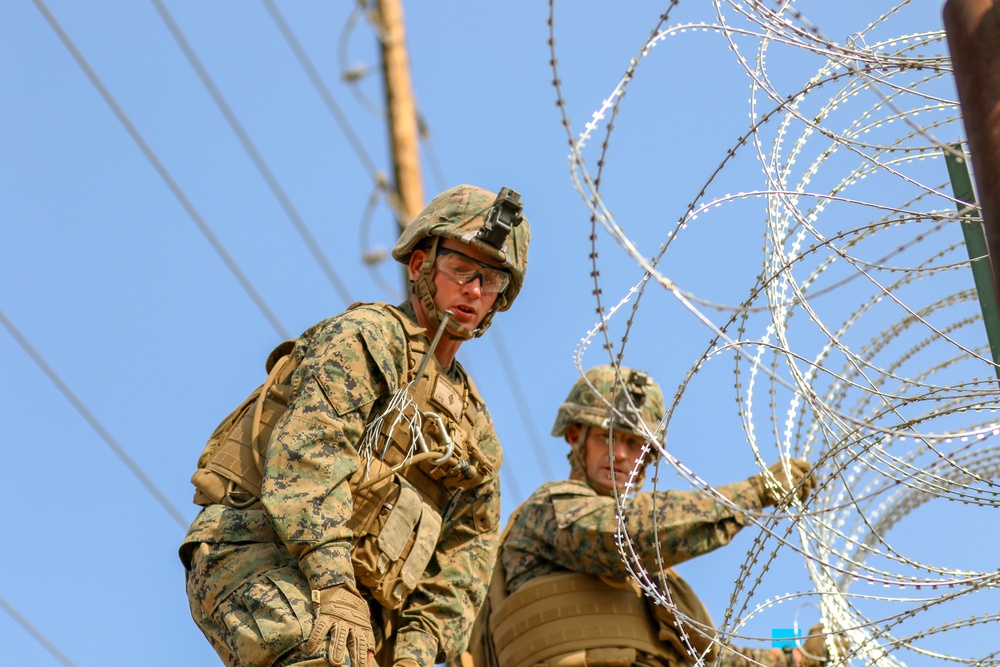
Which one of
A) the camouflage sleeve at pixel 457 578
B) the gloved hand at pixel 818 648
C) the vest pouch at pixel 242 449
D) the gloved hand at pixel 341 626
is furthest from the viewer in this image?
the gloved hand at pixel 818 648

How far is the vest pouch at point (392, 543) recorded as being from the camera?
6383 mm

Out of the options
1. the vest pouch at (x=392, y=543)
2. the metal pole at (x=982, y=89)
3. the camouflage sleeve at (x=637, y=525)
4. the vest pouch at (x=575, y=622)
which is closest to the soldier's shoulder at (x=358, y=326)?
the vest pouch at (x=392, y=543)

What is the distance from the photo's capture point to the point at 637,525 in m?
7.77

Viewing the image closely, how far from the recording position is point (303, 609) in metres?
5.93

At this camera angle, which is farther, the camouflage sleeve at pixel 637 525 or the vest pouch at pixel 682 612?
the vest pouch at pixel 682 612

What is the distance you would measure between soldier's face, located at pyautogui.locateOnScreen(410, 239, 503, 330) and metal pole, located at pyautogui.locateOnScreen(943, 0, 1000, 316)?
9.10 ft

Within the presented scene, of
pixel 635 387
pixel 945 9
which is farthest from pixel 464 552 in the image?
pixel 945 9

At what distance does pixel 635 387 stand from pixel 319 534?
303cm

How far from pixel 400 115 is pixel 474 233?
7617mm

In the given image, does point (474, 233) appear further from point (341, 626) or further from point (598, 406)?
point (598, 406)

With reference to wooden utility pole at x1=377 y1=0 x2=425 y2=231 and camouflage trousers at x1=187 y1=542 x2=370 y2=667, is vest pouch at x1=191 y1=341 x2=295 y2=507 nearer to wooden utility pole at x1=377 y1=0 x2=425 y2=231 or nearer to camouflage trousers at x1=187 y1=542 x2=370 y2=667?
camouflage trousers at x1=187 y1=542 x2=370 y2=667

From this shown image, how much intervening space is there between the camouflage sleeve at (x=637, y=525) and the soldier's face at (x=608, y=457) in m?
→ 0.36

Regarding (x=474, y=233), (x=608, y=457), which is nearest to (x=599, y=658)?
(x=608, y=457)

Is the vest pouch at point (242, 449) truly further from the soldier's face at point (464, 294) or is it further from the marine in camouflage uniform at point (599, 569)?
the marine in camouflage uniform at point (599, 569)
